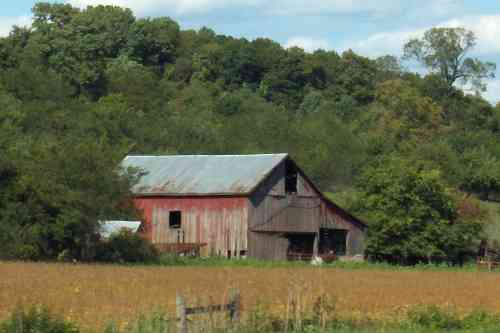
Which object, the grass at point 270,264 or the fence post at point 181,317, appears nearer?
the fence post at point 181,317

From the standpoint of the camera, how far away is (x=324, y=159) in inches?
3435

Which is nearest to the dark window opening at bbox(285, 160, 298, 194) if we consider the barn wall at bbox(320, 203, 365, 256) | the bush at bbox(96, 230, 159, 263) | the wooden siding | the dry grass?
the wooden siding

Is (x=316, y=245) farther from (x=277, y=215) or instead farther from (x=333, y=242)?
(x=333, y=242)

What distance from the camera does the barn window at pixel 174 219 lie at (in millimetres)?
58531

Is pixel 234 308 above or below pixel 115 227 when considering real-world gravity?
below

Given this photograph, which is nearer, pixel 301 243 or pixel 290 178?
pixel 290 178

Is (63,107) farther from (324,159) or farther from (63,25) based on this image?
(63,25)

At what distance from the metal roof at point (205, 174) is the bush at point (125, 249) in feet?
29.6

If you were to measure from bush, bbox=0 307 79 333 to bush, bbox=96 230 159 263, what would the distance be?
91.3 ft

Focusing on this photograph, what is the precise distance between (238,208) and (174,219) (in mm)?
3886

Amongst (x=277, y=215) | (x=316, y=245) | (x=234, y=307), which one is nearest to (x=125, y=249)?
(x=277, y=215)

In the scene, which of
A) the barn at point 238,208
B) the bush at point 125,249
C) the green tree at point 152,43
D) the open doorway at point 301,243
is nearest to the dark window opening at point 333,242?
the barn at point 238,208

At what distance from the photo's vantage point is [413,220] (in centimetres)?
5984

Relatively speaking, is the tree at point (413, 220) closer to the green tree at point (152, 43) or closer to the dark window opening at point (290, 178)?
the dark window opening at point (290, 178)
